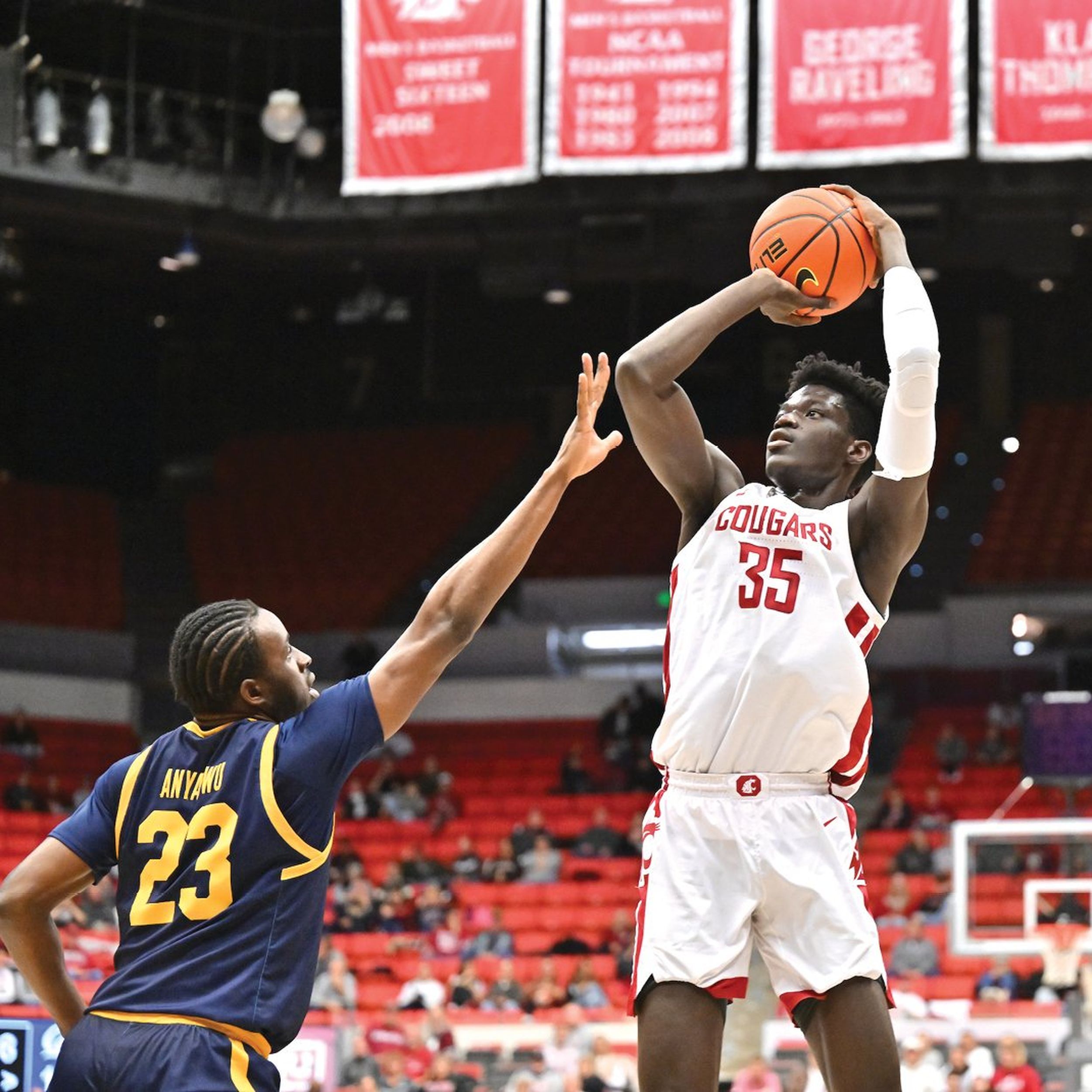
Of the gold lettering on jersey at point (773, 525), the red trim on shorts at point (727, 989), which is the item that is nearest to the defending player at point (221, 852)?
the gold lettering on jersey at point (773, 525)

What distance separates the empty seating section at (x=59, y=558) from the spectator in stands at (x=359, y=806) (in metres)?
4.82

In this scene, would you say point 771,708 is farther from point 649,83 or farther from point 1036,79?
point 1036,79

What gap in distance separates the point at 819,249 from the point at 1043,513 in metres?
17.4

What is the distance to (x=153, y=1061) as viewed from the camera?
3275mm

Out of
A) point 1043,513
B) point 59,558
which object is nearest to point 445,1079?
point 1043,513

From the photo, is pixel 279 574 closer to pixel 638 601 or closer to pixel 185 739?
pixel 638 601

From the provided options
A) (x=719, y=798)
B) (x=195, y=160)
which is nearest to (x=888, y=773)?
(x=195, y=160)

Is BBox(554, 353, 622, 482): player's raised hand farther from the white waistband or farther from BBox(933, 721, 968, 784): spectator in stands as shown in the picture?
BBox(933, 721, 968, 784): spectator in stands

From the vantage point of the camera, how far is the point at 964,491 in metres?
22.4

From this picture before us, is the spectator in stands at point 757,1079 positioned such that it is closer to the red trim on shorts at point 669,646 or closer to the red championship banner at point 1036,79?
the red trim on shorts at point 669,646

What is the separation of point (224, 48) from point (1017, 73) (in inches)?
388

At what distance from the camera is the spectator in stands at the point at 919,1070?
1032 centimetres

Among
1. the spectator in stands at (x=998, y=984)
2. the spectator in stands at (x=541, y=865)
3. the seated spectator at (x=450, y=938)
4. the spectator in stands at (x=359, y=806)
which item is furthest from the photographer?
the spectator in stands at (x=359, y=806)

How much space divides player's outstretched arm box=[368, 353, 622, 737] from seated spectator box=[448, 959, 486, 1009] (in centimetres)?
1074
